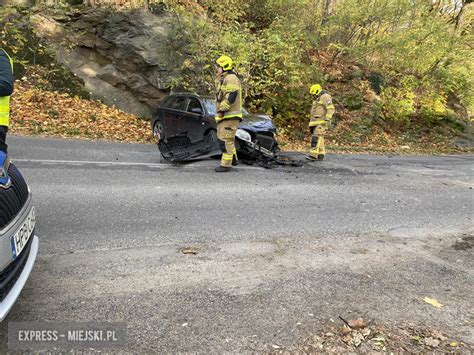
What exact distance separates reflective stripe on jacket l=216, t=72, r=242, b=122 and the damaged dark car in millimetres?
934

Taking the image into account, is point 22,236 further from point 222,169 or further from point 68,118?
point 68,118

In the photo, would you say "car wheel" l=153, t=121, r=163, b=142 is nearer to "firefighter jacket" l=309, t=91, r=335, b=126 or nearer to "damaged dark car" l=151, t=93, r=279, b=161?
"damaged dark car" l=151, t=93, r=279, b=161

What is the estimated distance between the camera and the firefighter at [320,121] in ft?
34.0

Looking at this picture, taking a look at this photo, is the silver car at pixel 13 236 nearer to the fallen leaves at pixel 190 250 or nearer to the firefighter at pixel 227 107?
the fallen leaves at pixel 190 250

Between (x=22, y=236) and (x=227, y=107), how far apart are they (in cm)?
565

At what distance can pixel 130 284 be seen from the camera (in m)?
3.36

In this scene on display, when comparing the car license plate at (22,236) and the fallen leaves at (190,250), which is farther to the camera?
the fallen leaves at (190,250)

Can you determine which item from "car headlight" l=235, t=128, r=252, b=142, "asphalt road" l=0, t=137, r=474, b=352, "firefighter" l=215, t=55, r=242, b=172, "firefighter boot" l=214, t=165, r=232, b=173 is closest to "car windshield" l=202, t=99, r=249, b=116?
"car headlight" l=235, t=128, r=252, b=142

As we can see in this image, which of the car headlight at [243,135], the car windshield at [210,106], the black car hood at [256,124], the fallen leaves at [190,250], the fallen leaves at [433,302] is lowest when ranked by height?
the fallen leaves at [190,250]

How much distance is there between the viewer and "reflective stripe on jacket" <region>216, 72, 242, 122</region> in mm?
7812

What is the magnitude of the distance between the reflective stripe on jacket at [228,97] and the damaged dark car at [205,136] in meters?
0.93

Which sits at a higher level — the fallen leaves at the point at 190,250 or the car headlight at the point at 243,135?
the car headlight at the point at 243,135

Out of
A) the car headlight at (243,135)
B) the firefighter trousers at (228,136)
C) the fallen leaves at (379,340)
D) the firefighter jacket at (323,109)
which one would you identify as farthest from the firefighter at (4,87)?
the firefighter jacket at (323,109)

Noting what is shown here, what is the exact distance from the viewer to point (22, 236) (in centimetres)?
260
